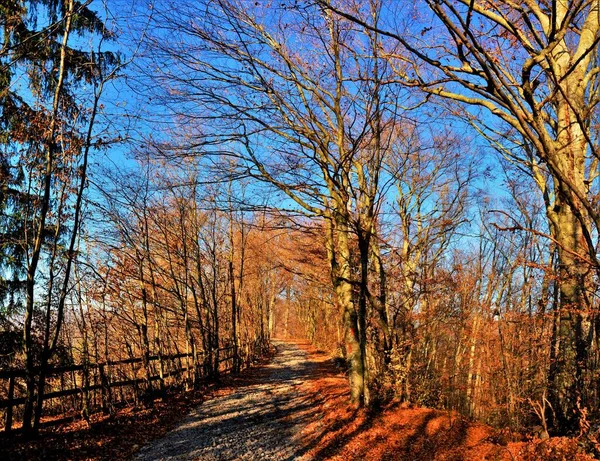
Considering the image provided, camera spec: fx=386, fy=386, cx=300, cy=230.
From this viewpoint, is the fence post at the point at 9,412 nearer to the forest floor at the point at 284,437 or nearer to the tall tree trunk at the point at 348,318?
the forest floor at the point at 284,437

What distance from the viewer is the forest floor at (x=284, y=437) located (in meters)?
5.82

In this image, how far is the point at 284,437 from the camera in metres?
7.61

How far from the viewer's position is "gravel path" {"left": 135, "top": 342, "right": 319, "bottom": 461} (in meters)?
6.68

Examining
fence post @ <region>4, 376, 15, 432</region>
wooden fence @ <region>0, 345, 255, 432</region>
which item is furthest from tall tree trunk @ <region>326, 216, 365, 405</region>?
fence post @ <region>4, 376, 15, 432</region>

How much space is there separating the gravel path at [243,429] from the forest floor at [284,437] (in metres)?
0.02

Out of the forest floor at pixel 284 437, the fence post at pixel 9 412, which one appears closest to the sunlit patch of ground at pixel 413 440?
the forest floor at pixel 284 437

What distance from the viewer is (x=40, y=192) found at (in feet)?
24.7

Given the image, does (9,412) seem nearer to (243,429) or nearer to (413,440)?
(243,429)

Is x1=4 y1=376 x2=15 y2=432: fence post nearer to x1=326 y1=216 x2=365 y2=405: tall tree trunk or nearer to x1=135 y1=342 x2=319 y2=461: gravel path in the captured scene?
x1=135 y1=342 x2=319 y2=461: gravel path

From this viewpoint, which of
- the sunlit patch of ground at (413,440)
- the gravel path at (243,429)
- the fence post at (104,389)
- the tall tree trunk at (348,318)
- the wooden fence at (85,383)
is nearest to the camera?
the sunlit patch of ground at (413,440)

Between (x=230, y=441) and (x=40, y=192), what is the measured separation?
6.08m

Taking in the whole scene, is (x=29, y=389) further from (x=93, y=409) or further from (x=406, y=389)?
(x=406, y=389)

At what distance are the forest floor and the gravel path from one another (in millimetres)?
18

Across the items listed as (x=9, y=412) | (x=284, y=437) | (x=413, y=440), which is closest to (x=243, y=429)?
(x=284, y=437)
